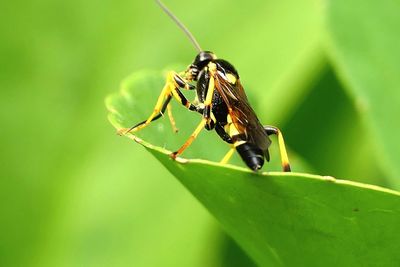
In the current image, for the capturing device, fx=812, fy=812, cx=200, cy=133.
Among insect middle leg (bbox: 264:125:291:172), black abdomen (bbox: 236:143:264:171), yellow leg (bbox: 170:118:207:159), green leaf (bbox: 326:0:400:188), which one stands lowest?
green leaf (bbox: 326:0:400:188)

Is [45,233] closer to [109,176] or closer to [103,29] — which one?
[109,176]

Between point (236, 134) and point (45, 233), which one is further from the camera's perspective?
point (45, 233)

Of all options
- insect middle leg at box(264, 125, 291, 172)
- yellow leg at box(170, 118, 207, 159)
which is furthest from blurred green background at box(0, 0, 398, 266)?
yellow leg at box(170, 118, 207, 159)

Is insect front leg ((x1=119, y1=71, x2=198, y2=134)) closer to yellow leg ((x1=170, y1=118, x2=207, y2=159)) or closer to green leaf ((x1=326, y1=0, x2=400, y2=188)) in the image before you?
yellow leg ((x1=170, y1=118, x2=207, y2=159))

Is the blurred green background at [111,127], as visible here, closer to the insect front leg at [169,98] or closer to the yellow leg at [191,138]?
the insect front leg at [169,98]

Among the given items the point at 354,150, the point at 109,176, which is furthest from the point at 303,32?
the point at 109,176

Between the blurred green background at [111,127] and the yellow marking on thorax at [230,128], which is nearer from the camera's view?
the yellow marking on thorax at [230,128]

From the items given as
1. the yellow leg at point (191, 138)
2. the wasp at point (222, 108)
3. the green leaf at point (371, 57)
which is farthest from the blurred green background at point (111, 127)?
the yellow leg at point (191, 138)
